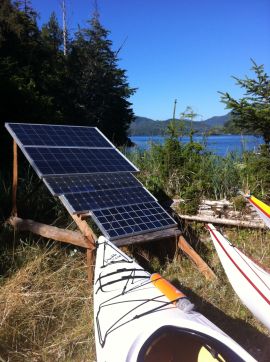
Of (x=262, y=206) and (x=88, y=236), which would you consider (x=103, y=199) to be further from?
(x=262, y=206)

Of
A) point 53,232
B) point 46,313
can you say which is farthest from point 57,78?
point 46,313

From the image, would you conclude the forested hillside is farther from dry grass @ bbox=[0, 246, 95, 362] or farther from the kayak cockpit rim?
the kayak cockpit rim

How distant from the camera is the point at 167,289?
3.65m

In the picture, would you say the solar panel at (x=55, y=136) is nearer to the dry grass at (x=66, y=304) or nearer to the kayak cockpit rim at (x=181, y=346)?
the dry grass at (x=66, y=304)

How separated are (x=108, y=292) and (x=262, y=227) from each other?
11.4 feet

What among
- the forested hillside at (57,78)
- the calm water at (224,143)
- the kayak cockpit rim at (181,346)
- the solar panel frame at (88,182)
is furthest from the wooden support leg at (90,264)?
the forested hillside at (57,78)

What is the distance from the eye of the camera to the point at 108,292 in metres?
4.06

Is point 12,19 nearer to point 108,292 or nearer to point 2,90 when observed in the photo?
point 2,90

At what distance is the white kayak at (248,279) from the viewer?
4.05 metres

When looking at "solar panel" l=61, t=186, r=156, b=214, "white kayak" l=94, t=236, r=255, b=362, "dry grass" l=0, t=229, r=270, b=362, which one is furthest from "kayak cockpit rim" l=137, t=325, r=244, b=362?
"solar panel" l=61, t=186, r=156, b=214

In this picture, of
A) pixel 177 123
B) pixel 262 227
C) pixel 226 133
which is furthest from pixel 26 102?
pixel 262 227

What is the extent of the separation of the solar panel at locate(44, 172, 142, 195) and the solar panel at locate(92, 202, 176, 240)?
486 millimetres

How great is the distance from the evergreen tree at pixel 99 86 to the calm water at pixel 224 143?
12.5m

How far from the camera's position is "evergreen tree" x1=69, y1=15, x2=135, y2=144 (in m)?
23.1
